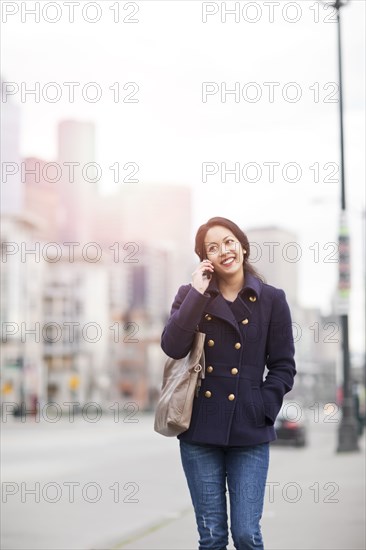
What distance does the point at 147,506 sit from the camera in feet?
32.9

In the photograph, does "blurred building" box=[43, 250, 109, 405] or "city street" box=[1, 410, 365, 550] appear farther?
"blurred building" box=[43, 250, 109, 405]

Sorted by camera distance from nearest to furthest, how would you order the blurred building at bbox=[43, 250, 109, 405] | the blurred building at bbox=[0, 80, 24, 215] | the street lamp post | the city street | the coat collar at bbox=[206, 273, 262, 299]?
the coat collar at bbox=[206, 273, 262, 299]
the city street
the blurred building at bbox=[0, 80, 24, 215]
the street lamp post
the blurred building at bbox=[43, 250, 109, 405]

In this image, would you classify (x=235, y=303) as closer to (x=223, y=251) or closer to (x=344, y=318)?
(x=223, y=251)

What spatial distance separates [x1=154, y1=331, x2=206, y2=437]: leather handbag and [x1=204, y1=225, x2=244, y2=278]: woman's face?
0.99 feet

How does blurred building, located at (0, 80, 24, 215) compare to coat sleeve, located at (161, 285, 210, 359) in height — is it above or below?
above

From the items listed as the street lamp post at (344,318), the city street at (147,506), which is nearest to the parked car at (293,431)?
the street lamp post at (344,318)

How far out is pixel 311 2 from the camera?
9.98 meters

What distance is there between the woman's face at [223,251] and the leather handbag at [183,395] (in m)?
0.30

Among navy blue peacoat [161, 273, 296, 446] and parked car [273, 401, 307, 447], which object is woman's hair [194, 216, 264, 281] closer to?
navy blue peacoat [161, 273, 296, 446]

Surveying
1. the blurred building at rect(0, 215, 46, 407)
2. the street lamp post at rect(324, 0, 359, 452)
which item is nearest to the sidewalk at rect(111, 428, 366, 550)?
the street lamp post at rect(324, 0, 359, 452)

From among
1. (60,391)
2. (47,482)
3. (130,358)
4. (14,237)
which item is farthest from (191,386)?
(130,358)

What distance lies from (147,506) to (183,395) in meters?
6.38

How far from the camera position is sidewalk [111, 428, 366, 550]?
22.9ft

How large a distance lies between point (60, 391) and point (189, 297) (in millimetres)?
108769
